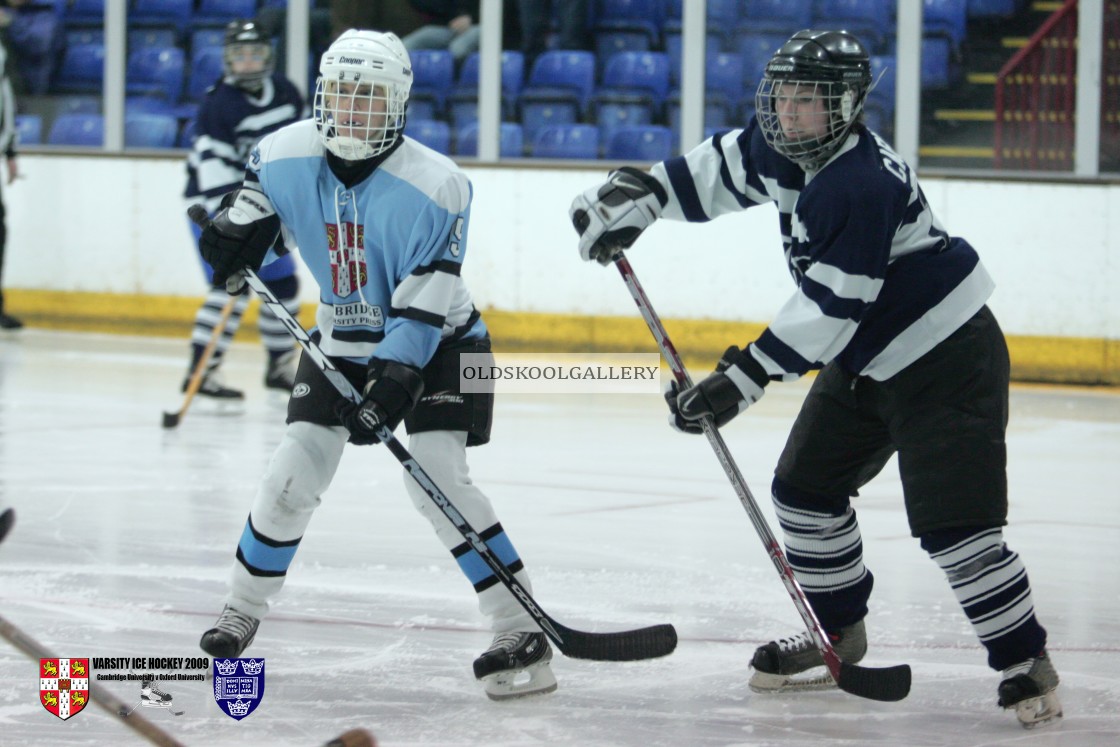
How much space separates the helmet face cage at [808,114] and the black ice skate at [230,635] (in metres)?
1.17

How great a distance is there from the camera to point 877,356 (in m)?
2.67

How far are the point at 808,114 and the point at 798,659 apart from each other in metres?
0.91

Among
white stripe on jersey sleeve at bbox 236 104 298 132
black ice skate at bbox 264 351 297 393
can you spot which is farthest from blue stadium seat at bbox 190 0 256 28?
black ice skate at bbox 264 351 297 393

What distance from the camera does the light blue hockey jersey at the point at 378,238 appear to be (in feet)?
9.00

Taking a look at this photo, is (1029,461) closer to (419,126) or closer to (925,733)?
(925,733)

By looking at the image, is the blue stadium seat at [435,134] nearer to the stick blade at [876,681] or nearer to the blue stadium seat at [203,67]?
the blue stadium seat at [203,67]

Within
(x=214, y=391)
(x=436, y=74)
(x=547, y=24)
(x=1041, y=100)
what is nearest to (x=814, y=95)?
(x=214, y=391)

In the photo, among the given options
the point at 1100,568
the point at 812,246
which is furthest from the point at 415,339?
the point at 1100,568

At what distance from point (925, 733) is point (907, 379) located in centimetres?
54

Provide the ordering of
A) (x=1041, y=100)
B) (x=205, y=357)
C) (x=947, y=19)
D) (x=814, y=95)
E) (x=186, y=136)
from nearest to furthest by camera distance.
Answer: (x=814, y=95), (x=205, y=357), (x=1041, y=100), (x=947, y=19), (x=186, y=136)

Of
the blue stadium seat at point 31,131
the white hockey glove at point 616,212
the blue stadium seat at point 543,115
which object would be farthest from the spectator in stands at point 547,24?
the white hockey glove at point 616,212

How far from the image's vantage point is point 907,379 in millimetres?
2654

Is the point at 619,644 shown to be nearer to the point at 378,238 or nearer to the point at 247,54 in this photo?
the point at 378,238

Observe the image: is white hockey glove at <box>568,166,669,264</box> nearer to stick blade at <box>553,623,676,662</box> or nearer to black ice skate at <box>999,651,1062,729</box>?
stick blade at <box>553,623,676,662</box>
